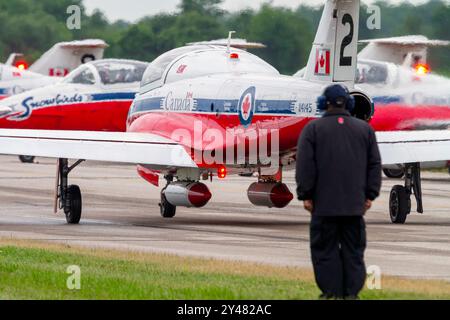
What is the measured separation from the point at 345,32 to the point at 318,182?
31.0ft

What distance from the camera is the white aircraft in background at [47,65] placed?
Answer: 47.1 m

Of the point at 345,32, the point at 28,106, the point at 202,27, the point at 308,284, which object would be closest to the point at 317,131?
the point at 308,284

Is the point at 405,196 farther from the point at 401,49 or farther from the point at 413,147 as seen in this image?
the point at 401,49

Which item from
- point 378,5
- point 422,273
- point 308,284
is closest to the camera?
point 308,284

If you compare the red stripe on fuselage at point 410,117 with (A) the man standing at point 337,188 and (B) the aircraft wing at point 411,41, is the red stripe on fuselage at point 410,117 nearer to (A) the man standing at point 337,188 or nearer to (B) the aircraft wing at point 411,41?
(B) the aircraft wing at point 411,41

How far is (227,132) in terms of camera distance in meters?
23.2

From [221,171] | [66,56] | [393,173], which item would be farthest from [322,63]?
[66,56]

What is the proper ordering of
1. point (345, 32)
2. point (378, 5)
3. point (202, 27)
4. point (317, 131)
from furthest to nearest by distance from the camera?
point (202, 27) < point (378, 5) < point (345, 32) < point (317, 131)

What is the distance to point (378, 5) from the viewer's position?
34.4 meters

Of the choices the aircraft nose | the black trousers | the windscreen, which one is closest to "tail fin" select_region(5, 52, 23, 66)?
the aircraft nose

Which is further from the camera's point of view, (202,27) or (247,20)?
(202,27)

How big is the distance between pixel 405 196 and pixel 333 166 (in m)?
11.5

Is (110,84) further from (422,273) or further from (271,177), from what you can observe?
(422,273)

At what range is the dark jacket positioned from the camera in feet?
43.0
